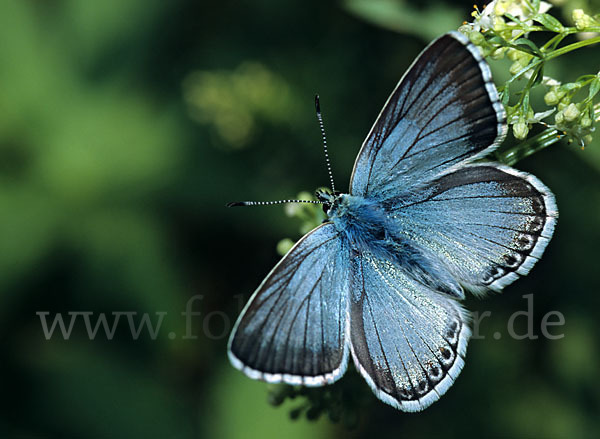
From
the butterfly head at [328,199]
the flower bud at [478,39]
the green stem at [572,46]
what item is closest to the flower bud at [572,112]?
the green stem at [572,46]

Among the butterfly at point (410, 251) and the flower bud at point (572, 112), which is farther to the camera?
the butterfly at point (410, 251)

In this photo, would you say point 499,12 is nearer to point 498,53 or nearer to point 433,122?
point 498,53

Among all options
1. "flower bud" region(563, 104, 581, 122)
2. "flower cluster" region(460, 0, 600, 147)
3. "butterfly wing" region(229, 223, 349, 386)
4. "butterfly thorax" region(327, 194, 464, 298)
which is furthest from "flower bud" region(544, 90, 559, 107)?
"butterfly wing" region(229, 223, 349, 386)

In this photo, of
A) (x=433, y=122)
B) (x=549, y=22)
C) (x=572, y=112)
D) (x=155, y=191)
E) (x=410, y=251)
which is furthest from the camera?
(x=155, y=191)

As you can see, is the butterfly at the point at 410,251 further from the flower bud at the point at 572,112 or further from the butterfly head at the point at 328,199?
the flower bud at the point at 572,112

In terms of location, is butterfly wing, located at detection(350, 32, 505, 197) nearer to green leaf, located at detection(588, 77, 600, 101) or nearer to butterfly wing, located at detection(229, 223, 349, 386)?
green leaf, located at detection(588, 77, 600, 101)

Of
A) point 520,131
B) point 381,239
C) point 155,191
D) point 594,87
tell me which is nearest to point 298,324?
point 381,239
